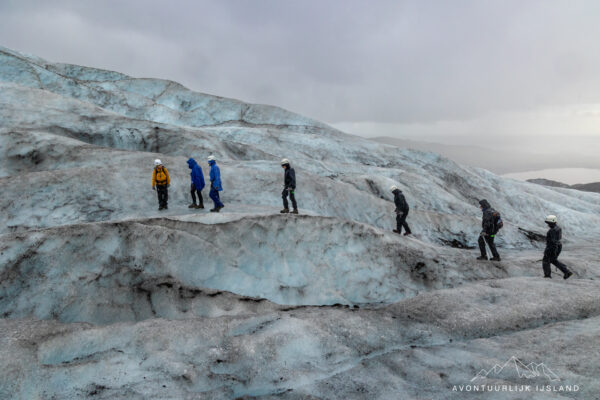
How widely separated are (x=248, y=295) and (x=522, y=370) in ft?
21.2

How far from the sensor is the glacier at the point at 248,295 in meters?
5.81

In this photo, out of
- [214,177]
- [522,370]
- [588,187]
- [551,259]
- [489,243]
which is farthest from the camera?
[588,187]

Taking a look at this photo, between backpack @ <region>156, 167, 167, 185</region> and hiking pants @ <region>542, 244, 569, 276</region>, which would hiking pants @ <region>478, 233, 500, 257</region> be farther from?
backpack @ <region>156, 167, 167, 185</region>

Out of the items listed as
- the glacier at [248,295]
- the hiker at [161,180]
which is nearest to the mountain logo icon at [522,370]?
the glacier at [248,295]

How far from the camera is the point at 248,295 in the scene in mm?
9938

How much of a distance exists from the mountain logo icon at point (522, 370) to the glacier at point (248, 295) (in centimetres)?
16

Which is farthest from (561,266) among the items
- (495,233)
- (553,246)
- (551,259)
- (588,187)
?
(588,187)

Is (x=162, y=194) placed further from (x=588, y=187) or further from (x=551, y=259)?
(x=588, y=187)

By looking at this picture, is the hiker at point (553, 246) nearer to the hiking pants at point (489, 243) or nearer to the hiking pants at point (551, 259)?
the hiking pants at point (551, 259)

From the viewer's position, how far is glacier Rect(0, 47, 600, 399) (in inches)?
229

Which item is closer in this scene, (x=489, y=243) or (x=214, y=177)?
(x=214, y=177)

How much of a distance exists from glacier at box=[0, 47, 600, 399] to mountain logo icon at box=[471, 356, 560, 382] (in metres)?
0.16

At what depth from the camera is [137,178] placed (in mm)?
15188

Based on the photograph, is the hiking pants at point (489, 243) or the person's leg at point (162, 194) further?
the hiking pants at point (489, 243)
